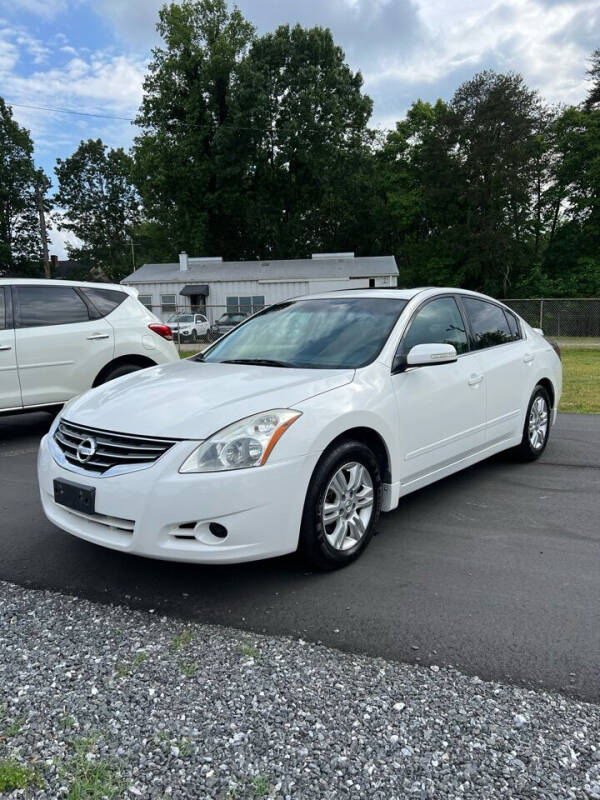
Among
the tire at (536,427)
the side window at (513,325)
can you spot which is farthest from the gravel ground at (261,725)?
the side window at (513,325)

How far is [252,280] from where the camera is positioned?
3656 centimetres

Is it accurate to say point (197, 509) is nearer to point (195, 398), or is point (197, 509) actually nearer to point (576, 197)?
point (195, 398)

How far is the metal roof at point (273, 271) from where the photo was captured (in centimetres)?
3644

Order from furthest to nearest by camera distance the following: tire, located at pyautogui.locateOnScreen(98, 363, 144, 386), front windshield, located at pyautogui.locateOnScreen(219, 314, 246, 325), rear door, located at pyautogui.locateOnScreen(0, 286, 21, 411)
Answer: front windshield, located at pyautogui.locateOnScreen(219, 314, 246, 325)
tire, located at pyautogui.locateOnScreen(98, 363, 144, 386)
rear door, located at pyautogui.locateOnScreen(0, 286, 21, 411)

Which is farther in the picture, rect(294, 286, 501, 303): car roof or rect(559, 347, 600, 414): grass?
rect(559, 347, 600, 414): grass

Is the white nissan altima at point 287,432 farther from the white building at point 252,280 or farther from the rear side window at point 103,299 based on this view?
the white building at point 252,280

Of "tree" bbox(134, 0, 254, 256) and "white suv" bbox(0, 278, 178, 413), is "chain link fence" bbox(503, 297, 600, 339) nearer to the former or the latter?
"white suv" bbox(0, 278, 178, 413)

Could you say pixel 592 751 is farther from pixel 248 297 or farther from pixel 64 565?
pixel 248 297

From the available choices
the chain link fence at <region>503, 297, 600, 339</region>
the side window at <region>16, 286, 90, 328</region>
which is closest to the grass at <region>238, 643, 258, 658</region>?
the side window at <region>16, 286, 90, 328</region>

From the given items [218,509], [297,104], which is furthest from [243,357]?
[297,104]

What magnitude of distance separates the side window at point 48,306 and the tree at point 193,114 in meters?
35.1

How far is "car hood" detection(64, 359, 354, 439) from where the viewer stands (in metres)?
3.09

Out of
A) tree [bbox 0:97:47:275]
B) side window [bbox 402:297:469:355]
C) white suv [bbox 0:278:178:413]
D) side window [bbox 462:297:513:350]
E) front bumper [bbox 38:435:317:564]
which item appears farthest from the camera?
tree [bbox 0:97:47:275]

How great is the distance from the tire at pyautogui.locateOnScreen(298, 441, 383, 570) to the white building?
104 ft
